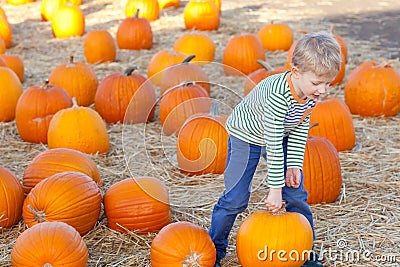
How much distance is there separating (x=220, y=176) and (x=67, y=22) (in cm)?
577

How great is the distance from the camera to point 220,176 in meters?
5.00

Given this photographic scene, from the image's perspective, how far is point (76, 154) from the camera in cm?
443

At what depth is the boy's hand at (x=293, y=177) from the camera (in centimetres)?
361

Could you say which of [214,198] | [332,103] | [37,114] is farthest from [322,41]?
[37,114]

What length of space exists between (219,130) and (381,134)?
5.92 feet

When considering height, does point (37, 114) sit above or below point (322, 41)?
below

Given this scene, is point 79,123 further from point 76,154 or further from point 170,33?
point 170,33

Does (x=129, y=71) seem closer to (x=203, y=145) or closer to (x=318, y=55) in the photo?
(x=203, y=145)

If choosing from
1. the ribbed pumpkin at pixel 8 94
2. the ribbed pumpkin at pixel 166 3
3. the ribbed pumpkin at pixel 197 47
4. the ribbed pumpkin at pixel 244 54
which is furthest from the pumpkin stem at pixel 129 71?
the ribbed pumpkin at pixel 166 3

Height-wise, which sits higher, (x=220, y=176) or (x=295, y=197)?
(x=295, y=197)

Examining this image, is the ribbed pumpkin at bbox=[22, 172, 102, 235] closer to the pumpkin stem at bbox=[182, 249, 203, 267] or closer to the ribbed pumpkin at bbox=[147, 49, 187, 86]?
the pumpkin stem at bbox=[182, 249, 203, 267]

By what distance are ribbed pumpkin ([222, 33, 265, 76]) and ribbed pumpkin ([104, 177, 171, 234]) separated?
149 inches

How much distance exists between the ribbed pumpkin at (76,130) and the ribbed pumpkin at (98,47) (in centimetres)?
313

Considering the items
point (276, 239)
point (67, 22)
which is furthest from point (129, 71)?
point (67, 22)
